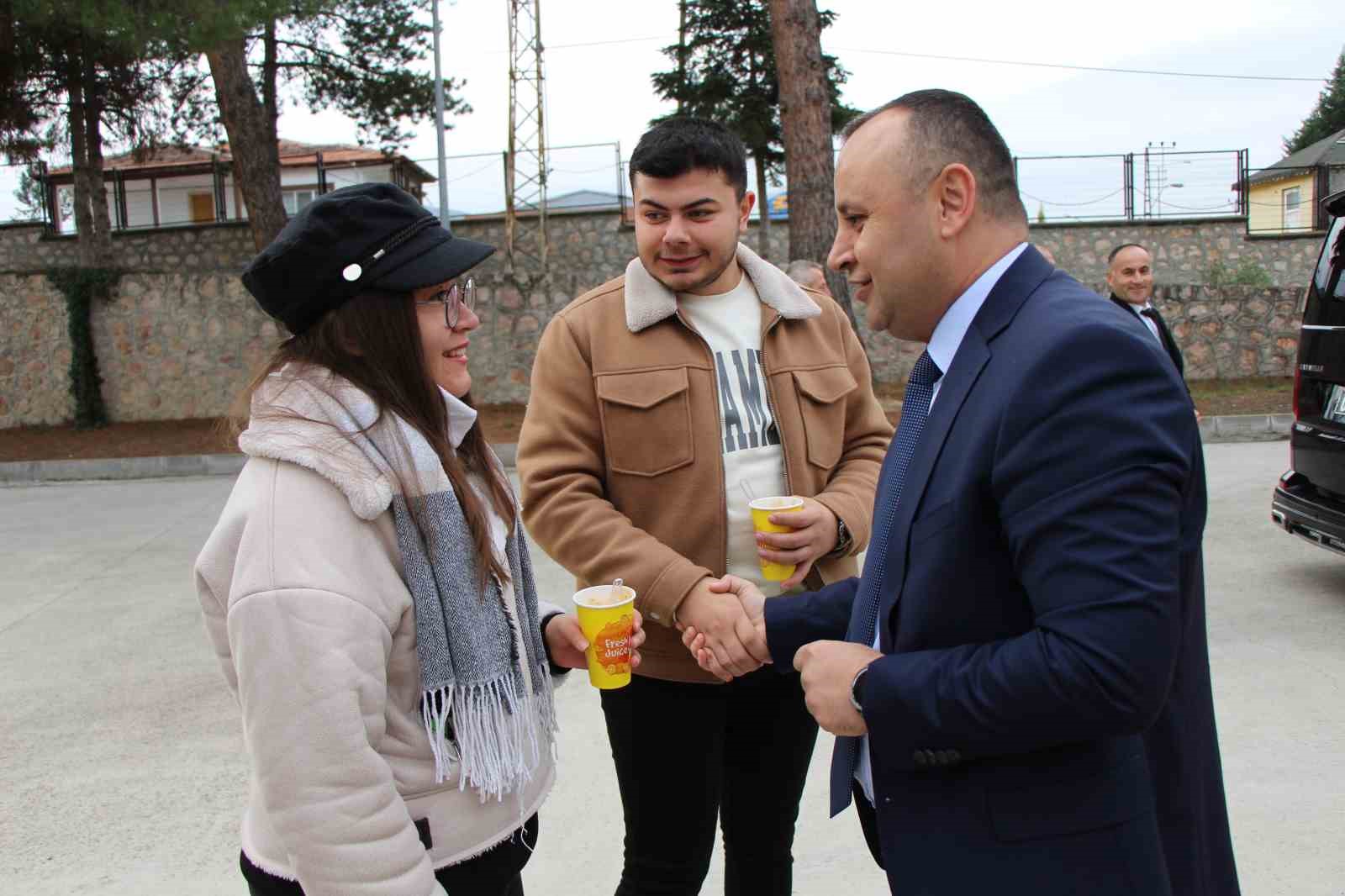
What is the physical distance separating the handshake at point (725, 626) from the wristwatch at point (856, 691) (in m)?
0.65

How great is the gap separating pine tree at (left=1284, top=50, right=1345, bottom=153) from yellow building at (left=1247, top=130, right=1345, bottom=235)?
2313 centimetres

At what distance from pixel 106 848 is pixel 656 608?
7.90ft

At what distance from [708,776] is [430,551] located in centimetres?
103

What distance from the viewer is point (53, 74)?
16359 millimetres

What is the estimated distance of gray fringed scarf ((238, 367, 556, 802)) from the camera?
→ 1648 millimetres

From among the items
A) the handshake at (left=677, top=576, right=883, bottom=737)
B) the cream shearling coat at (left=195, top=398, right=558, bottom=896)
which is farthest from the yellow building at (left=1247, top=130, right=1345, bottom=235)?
the cream shearling coat at (left=195, top=398, right=558, bottom=896)

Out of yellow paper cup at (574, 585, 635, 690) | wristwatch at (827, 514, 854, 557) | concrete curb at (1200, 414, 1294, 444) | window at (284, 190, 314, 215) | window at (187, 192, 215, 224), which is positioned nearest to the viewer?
yellow paper cup at (574, 585, 635, 690)

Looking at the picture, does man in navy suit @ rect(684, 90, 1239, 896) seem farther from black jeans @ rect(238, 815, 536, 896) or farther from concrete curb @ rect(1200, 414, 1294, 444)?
concrete curb @ rect(1200, 414, 1294, 444)

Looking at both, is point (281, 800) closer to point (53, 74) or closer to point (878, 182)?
point (878, 182)

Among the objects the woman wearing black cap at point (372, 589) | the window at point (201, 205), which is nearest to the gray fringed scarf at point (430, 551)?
the woman wearing black cap at point (372, 589)

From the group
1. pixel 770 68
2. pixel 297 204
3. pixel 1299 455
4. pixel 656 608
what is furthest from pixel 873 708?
pixel 297 204

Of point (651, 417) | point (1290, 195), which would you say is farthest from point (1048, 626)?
point (1290, 195)

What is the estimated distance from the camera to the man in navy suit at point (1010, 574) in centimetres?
134

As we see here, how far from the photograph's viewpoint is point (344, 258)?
1.74 m
